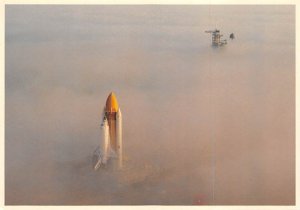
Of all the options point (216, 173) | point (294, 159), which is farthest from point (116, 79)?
point (294, 159)

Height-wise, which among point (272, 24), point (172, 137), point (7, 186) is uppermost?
point (272, 24)

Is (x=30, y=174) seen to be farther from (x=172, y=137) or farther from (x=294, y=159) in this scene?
(x=294, y=159)

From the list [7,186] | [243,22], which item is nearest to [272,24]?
[243,22]

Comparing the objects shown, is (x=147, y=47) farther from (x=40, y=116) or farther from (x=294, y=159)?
(x=294, y=159)

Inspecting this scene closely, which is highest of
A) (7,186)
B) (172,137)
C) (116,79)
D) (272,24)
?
(272,24)

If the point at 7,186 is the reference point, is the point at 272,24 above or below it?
above

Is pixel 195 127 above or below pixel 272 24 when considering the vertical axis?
below
